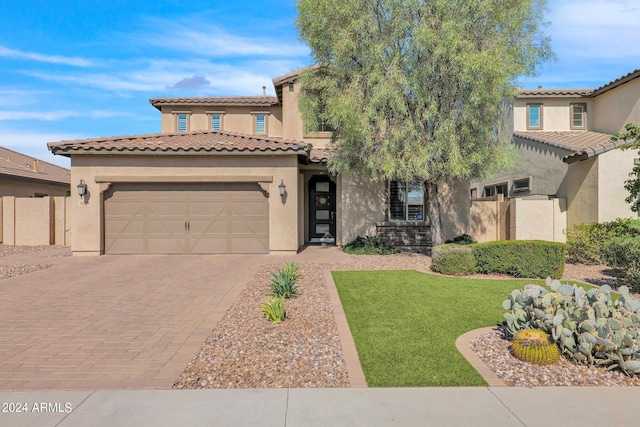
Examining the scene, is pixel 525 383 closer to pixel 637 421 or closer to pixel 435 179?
pixel 637 421

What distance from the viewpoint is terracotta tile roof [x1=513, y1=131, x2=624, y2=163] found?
1274 centimetres

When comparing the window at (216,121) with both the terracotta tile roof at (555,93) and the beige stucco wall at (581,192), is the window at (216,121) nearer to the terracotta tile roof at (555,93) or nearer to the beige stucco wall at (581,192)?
the terracotta tile roof at (555,93)

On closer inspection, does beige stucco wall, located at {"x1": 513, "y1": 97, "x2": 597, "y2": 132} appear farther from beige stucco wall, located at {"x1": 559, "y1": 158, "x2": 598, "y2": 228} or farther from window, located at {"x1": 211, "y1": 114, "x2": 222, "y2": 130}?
→ window, located at {"x1": 211, "y1": 114, "x2": 222, "y2": 130}

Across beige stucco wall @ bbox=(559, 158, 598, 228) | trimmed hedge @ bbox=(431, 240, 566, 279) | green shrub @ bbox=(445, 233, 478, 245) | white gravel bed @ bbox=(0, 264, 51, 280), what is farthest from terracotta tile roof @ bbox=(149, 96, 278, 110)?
beige stucco wall @ bbox=(559, 158, 598, 228)

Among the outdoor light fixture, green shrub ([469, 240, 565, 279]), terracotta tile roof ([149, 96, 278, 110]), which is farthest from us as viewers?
terracotta tile roof ([149, 96, 278, 110])

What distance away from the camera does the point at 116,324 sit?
20.1 ft

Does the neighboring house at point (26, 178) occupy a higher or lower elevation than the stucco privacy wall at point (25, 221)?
higher

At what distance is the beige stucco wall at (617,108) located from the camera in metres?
15.9

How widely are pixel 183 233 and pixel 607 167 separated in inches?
574

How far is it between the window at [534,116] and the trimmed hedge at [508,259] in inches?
452

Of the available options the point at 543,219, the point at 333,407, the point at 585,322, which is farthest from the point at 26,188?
the point at 585,322

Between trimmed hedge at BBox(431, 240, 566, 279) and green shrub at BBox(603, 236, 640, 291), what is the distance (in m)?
1.07

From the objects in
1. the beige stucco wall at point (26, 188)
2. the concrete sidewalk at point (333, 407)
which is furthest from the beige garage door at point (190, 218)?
the beige stucco wall at point (26, 188)

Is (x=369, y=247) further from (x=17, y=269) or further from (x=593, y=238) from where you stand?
(x=17, y=269)
